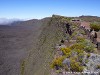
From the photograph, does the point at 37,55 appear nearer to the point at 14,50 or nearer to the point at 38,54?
the point at 38,54

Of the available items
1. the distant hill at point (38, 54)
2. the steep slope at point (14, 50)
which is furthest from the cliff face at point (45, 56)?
the steep slope at point (14, 50)

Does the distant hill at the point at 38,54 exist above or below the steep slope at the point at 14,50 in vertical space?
above

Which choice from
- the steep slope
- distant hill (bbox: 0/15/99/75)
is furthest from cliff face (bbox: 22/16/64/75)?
the steep slope

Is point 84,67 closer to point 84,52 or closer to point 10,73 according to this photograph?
point 84,52

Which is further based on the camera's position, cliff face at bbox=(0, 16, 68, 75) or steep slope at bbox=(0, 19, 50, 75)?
steep slope at bbox=(0, 19, 50, 75)

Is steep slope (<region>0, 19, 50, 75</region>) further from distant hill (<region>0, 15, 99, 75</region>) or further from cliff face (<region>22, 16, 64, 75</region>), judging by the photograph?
cliff face (<region>22, 16, 64, 75</region>)

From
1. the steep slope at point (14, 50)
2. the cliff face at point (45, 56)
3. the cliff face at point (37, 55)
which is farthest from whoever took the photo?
the steep slope at point (14, 50)

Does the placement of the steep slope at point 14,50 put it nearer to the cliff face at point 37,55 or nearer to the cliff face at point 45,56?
the cliff face at point 37,55

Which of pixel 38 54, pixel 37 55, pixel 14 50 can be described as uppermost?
pixel 38 54

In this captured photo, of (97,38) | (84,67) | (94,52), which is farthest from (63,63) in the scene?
(97,38)

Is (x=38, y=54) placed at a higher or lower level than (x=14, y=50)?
higher

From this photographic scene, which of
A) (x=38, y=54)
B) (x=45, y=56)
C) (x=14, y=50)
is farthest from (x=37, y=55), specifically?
(x=14, y=50)
